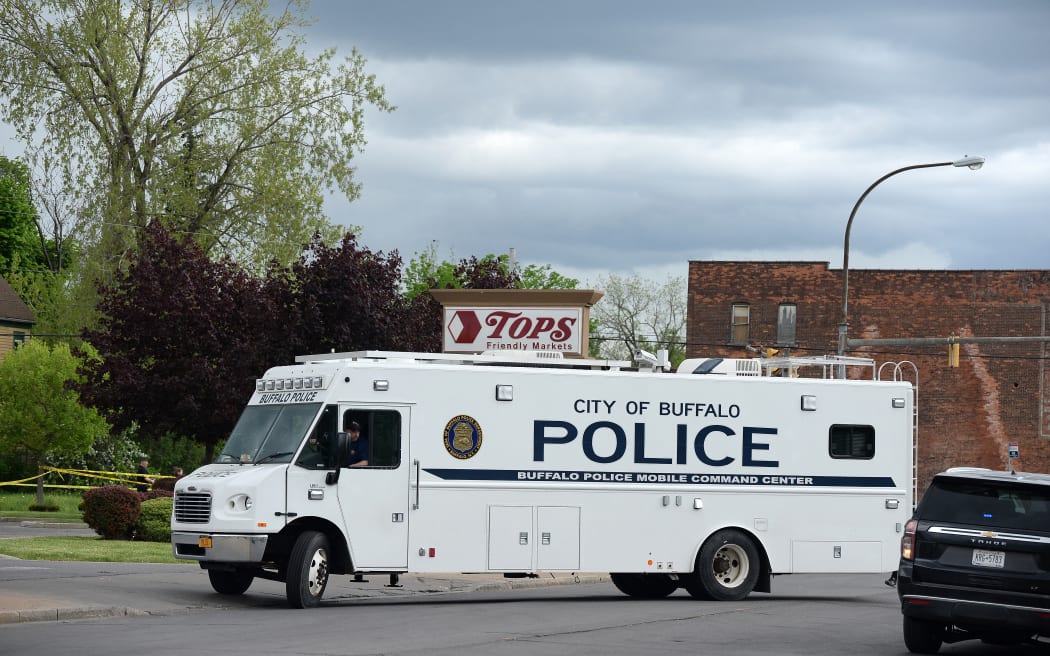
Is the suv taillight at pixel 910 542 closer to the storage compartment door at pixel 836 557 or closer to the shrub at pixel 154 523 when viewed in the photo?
the storage compartment door at pixel 836 557

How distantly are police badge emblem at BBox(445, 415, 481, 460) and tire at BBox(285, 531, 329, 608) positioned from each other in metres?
1.96

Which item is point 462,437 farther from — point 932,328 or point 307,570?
point 932,328

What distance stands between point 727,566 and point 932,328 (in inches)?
1644

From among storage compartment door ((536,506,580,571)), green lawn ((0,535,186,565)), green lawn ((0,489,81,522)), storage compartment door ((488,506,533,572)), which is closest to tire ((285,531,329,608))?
storage compartment door ((488,506,533,572))

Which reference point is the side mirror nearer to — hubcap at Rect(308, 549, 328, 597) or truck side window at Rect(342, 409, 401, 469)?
truck side window at Rect(342, 409, 401, 469)

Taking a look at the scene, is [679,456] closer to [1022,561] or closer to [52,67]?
[1022,561]

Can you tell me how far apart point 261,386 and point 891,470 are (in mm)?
8779

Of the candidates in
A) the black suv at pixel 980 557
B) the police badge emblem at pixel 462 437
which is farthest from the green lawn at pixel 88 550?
the black suv at pixel 980 557

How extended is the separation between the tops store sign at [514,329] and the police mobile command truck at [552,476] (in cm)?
454

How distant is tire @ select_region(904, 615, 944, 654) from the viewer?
1349cm

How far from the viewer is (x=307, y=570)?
1678 cm

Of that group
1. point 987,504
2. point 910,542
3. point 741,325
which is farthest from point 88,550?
point 741,325

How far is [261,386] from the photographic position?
18.4 metres

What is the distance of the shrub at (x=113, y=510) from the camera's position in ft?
86.6
